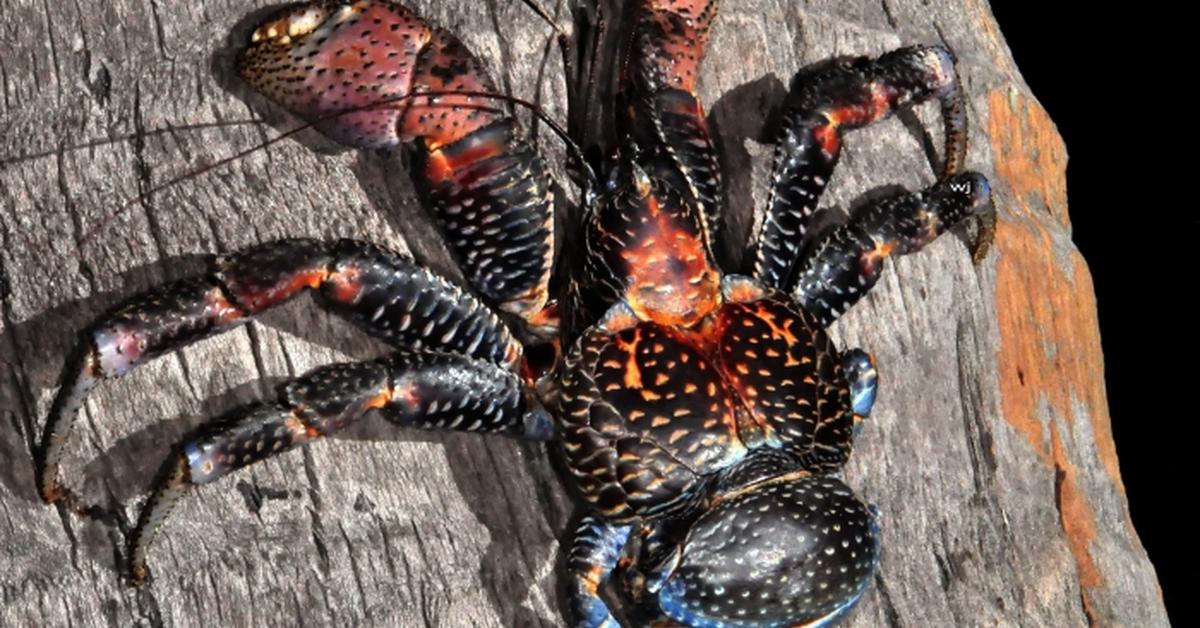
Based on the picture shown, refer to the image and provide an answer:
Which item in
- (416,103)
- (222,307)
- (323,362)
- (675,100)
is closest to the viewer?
(222,307)

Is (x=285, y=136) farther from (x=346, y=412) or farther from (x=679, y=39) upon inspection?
(x=679, y=39)

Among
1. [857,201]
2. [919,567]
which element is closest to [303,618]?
[919,567]

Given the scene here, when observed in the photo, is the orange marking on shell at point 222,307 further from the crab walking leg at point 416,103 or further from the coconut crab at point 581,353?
the crab walking leg at point 416,103

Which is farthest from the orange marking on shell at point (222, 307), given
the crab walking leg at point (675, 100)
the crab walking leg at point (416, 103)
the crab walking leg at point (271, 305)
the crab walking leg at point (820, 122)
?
the crab walking leg at point (820, 122)

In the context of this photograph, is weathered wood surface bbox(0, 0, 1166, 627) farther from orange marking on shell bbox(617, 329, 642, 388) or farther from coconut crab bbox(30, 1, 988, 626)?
orange marking on shell bbox(617, 329, 642, 388)

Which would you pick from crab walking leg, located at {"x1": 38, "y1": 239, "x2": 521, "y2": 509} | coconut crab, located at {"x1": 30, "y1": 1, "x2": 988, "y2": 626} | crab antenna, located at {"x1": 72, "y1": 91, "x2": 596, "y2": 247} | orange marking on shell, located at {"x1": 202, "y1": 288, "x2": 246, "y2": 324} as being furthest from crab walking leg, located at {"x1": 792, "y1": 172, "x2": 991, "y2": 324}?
orange marking on shell, located at {"x1": 202, "y1": 288, "x2": 246, "y2": 324}

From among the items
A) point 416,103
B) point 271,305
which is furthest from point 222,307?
point 416,103

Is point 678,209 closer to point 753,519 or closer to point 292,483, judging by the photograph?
point 753,519
